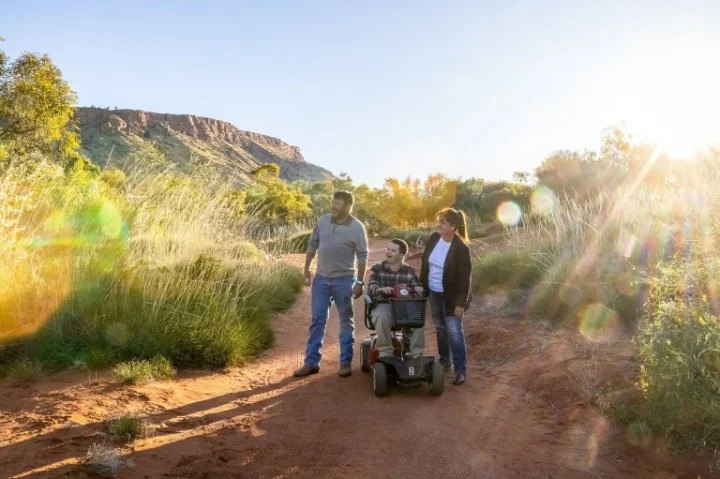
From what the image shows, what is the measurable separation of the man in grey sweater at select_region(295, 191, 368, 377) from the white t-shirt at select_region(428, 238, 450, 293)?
775 mm

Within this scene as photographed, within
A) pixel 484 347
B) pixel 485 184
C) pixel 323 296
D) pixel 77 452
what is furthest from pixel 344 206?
pixel 485 184

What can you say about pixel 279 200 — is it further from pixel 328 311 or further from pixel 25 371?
pixel 25 371

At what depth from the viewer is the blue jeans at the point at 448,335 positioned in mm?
6449

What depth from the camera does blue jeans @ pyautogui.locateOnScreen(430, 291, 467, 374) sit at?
21.2ft

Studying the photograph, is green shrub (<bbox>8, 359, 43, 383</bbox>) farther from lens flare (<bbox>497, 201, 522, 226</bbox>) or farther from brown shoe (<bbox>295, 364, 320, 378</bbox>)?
lens flare (<bbox>497, 201, 522, 226</bbox>)

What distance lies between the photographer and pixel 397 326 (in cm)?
618

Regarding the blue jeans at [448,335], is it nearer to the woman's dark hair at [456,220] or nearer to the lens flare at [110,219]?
the woman's dark hair at [456,220]

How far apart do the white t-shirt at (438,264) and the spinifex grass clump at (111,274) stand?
254cm

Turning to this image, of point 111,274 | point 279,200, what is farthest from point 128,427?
point 279,200

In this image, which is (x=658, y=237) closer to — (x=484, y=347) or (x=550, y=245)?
(x=550, y=245)

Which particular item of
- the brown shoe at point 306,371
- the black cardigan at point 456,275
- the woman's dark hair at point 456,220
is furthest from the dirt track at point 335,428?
the woman's dark hair at point 456,220

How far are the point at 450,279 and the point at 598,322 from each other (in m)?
2.46

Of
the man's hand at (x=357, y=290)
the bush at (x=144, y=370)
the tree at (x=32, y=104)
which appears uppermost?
the tree at (x=32, y=104)

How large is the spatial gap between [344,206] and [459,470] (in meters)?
3.33
